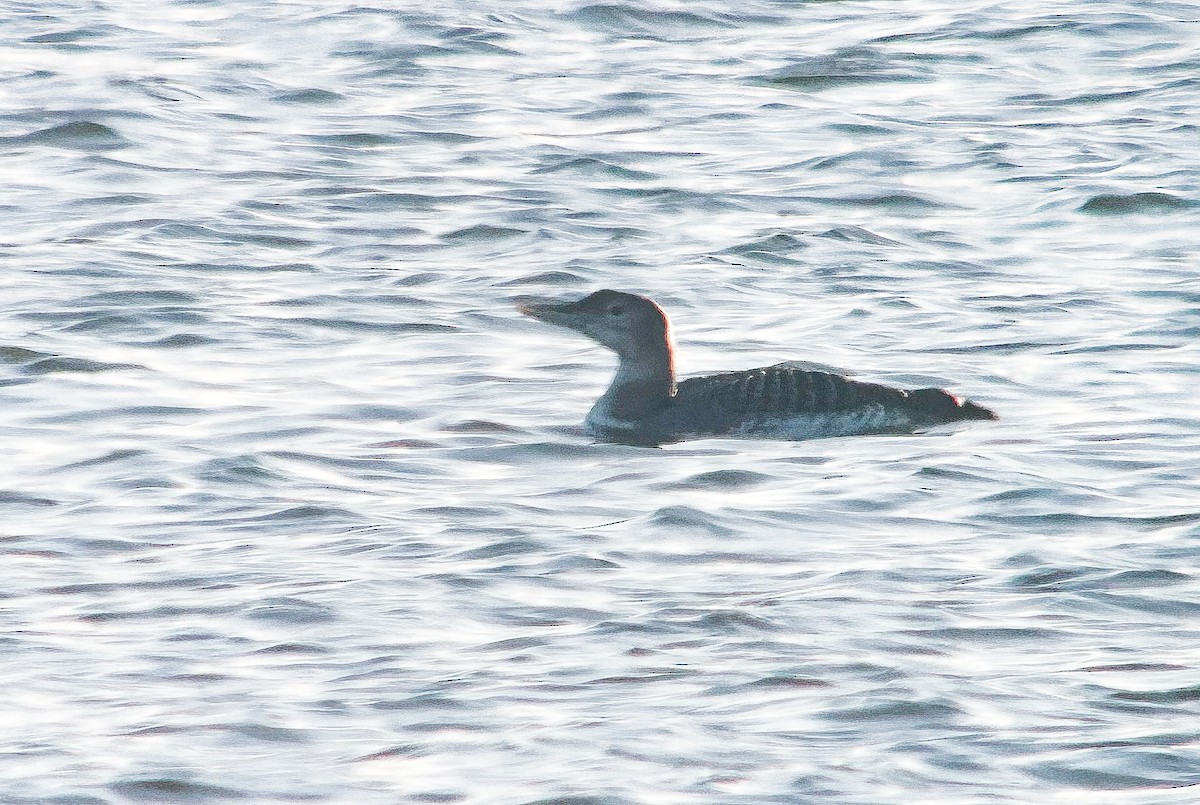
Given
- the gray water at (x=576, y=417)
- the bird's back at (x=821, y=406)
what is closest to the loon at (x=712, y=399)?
the bird's back at (x=821, y=406)

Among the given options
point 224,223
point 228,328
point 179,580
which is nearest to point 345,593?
point 179,580

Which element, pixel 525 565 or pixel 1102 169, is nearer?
pixel 525 565

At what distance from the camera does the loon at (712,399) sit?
34.4 feet

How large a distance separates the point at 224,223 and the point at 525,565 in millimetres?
7149

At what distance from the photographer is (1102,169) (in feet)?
55.5

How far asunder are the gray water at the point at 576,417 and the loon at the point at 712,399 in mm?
127

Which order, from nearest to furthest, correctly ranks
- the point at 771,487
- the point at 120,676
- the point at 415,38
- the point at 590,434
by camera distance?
the point at 120,676 < the point at 771,487 < the point at 590,434 < the point at 415,38

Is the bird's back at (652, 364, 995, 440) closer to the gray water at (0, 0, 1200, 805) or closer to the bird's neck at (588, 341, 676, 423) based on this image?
the gray water at (0, 0, 1200, 805)

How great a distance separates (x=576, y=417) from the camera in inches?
437

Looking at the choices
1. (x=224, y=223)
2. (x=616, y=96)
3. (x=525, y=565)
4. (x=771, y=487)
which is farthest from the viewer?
(x=616, y=96)

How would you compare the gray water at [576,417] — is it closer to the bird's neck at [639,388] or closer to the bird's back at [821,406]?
the bird's back at [821,406]

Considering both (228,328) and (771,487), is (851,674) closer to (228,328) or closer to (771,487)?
(771,487)

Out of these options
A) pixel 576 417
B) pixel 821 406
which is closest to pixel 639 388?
pixel 576 417

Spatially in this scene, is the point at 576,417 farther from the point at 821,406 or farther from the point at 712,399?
the point at 821,406
